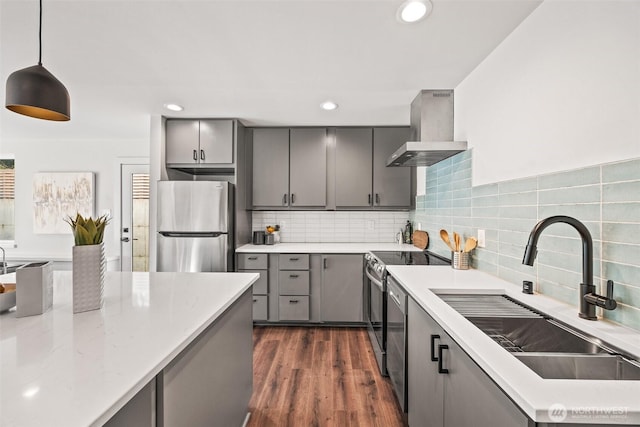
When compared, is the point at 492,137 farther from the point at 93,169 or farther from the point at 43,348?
the point at 93,169

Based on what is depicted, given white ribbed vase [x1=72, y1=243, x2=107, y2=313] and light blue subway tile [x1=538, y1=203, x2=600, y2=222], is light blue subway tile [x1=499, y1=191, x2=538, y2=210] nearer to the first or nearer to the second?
light blue subway tile [x1=538, y1=203, x2=600, y2=222]

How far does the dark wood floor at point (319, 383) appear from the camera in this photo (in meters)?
1.98

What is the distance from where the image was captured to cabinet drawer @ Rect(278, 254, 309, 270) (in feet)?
11.4

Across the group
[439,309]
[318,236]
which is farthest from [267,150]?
[439,309]

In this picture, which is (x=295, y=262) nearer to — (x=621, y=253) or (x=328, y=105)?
(x=328, y=105)

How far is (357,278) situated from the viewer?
3.44 metres

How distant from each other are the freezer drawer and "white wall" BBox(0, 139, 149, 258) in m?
1.70

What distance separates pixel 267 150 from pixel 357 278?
1.86m

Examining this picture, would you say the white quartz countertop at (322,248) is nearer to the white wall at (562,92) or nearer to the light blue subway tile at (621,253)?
the white wall at (562,92)

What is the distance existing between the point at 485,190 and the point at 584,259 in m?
0.97

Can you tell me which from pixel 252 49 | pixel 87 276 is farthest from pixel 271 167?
pixel 87 276

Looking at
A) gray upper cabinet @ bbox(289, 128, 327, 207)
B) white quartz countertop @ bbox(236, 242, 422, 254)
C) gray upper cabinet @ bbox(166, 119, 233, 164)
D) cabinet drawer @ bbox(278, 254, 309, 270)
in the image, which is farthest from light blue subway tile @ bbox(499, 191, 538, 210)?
gray upper cabinet @ bbox(166, 119, 233, 164)

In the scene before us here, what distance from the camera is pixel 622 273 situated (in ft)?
3.60

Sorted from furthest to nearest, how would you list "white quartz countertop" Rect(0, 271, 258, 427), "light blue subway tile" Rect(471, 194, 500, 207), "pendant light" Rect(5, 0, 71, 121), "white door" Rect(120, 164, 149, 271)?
"white door" Rect(120, 164, 149, 271) < "light blue subway tile" Rect(471, 194, 500, 207) < "pendant light" Rect(5, 0, 71, 121) < "white quartz countertop" Rect(0, 271, 258, 427)
